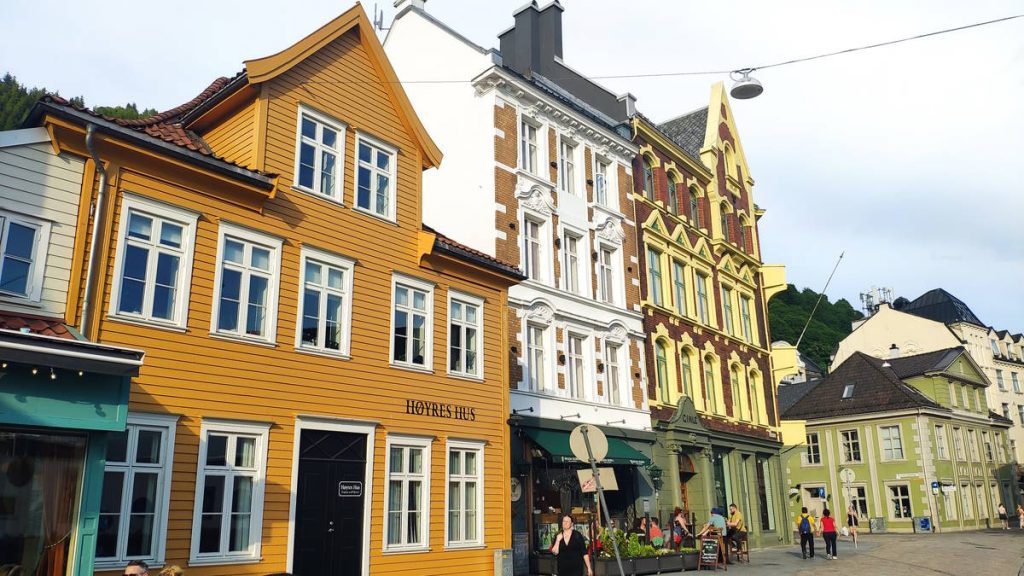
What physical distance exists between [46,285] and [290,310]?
14.2 feet

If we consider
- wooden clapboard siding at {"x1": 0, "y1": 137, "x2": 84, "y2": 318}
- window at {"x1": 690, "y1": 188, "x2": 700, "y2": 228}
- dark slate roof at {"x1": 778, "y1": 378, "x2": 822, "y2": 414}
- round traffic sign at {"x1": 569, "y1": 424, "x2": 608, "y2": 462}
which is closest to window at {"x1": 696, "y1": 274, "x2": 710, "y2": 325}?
window at {"x1": 690, "y1": 188, "x2": 700, "y2": 228}

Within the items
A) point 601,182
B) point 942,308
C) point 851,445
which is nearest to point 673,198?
point 601,182

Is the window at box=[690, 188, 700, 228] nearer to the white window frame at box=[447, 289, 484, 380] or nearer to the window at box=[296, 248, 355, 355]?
the white window frame at box=[447, 289, 484, 380]

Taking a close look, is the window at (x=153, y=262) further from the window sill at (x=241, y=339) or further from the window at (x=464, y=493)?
the window at (x=464, y=493)

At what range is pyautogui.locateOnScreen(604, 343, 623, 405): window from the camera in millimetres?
26516

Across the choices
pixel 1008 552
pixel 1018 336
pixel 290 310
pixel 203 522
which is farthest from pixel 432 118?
pixel 1018 336

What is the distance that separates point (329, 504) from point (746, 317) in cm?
2737

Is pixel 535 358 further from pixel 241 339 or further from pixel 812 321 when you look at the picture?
pixel 812 321

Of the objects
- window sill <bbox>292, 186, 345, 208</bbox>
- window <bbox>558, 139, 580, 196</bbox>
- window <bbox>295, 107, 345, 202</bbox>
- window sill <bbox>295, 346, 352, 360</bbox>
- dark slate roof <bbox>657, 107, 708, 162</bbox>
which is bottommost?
window sill <bbox>295, 346, 352, 360</bbox>

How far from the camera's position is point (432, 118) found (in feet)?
86.1

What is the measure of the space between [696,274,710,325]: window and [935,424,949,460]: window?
88.6ft

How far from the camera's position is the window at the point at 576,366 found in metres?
25.0

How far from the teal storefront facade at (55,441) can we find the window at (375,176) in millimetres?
7272

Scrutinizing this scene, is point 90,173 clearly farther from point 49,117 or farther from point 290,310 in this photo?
point 290,310
